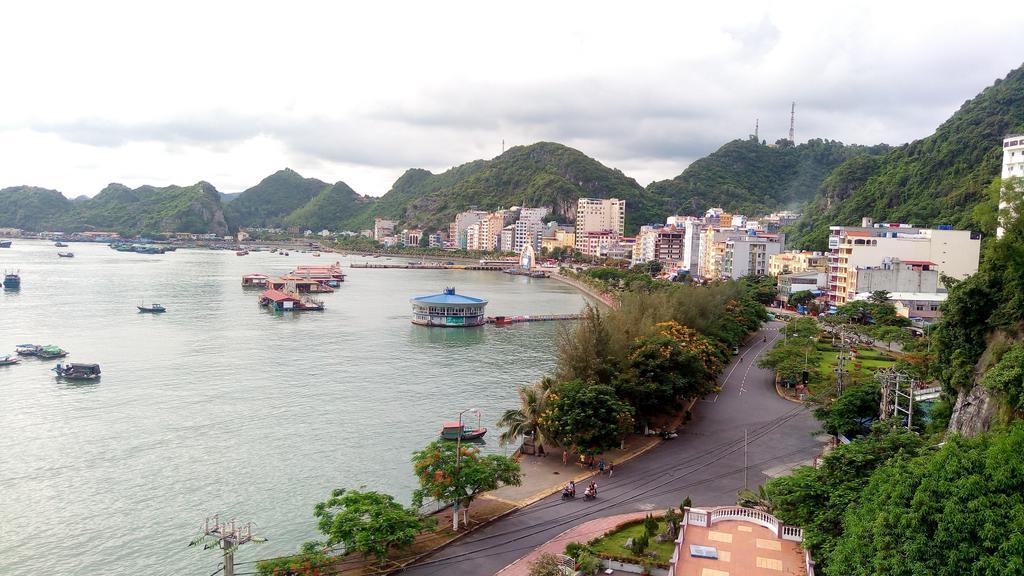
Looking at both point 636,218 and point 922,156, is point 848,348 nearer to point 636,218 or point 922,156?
point 922,156

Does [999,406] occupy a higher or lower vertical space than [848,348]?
higher

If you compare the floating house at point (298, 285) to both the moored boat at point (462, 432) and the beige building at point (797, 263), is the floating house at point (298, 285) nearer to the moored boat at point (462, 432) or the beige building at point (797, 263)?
the moored boat at point (462, 432)

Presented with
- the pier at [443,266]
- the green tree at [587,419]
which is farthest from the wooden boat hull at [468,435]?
the pier at [443,266]

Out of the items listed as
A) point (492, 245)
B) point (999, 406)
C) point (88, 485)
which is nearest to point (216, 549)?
point (88, 485)

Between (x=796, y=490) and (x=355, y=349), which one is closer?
(x=796, y=490)

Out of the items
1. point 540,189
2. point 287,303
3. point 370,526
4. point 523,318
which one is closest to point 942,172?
point 523,318

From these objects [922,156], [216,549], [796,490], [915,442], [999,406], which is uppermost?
[922,156]
